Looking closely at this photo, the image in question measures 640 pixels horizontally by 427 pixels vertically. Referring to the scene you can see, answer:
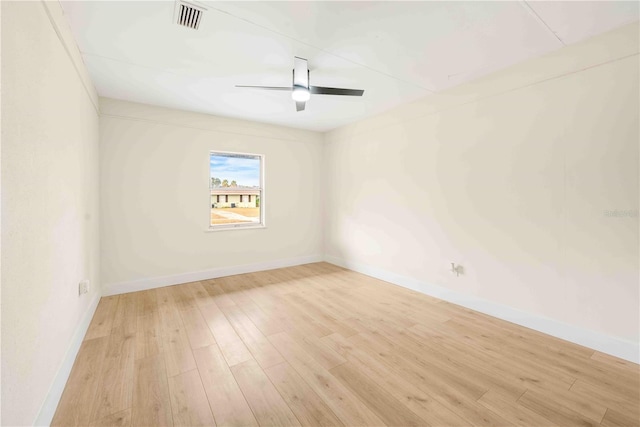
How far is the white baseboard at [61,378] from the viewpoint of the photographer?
1441 mm

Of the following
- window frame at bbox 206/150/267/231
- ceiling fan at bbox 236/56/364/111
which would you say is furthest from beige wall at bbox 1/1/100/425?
window frame at bbox 206/150/267/231

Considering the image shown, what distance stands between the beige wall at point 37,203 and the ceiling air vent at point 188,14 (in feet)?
2.36

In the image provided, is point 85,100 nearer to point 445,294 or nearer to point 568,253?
point 445,294

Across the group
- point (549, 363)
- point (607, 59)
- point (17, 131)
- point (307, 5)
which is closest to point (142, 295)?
point (17, 131)

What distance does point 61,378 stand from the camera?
5.75 ft

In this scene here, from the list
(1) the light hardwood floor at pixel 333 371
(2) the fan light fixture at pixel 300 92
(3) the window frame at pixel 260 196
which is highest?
(2) the fan light fixture at pixel 300 92

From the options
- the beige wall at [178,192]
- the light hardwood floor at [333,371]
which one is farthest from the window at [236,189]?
the light hardwood floor at [333,371]

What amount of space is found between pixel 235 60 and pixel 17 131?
5.86 ft

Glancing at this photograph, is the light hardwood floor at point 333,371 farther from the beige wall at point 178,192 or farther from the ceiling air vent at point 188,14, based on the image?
the ceiling air vent at point 188,14

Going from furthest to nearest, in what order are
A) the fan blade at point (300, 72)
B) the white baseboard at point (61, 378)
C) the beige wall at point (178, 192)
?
the beige wall at point (178, 192) → the fan blade at point (300, 72) → the white baseboard at point (61, 378)

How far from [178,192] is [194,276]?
4.26 feet

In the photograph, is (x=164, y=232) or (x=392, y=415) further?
(x=164, y=232)

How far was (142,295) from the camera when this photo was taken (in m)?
3.51

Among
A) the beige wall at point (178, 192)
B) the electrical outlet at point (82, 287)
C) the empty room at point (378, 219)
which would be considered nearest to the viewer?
the empty room at point (378, 219)
